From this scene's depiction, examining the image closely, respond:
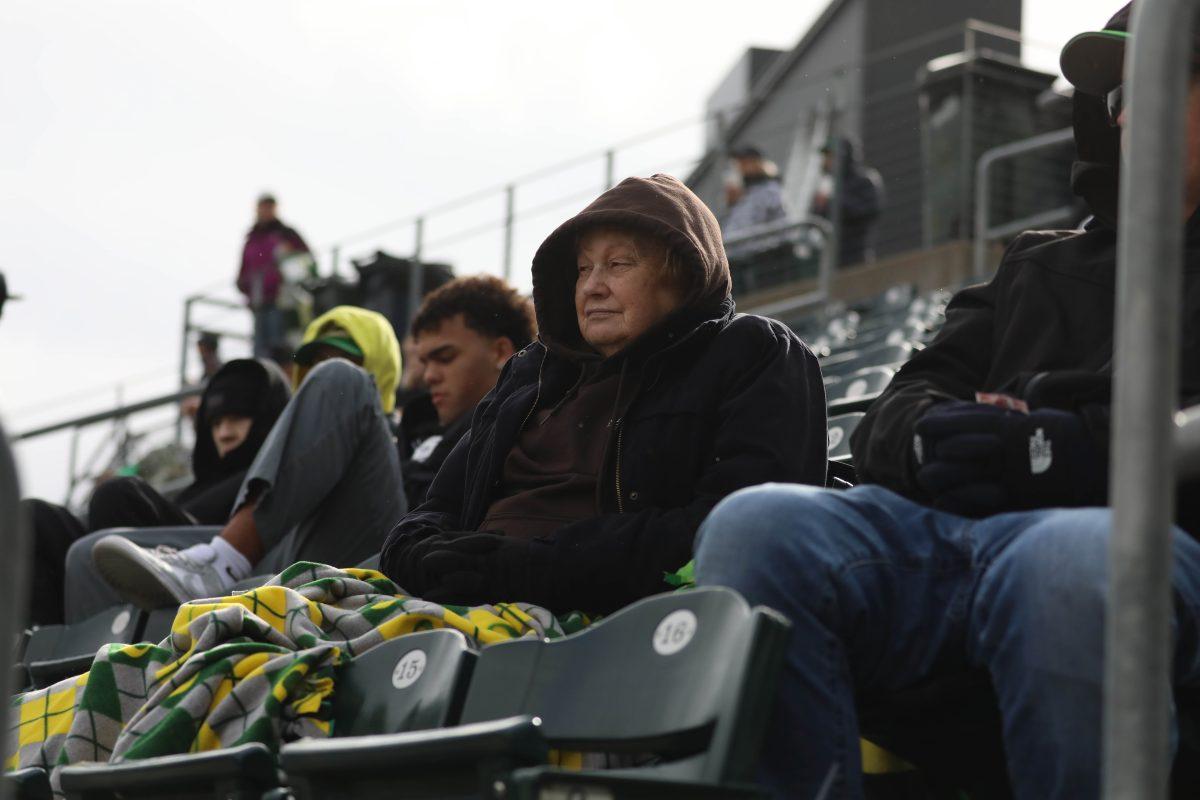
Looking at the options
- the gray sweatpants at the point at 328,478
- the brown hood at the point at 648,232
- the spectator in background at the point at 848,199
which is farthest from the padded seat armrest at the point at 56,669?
the spectator in background at the point at 848,199

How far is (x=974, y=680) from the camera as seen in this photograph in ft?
8.05

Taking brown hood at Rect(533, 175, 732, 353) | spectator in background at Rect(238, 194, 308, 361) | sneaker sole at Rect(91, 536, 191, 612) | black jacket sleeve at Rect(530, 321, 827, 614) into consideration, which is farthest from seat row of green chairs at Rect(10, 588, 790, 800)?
spectator in background at Rect(238, 194, 308, 361)

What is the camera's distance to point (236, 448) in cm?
571

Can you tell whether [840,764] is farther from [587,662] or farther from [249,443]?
[249,443]

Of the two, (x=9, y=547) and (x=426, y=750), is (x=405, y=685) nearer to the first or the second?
(x=426, y=750)

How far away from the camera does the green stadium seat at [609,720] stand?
2.07m

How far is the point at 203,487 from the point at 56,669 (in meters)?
1.92

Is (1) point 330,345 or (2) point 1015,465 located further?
(1) point 330,345

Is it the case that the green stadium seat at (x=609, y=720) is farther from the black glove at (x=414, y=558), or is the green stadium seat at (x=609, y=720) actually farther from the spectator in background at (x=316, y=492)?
the spectator in background at (x=316, y=492)

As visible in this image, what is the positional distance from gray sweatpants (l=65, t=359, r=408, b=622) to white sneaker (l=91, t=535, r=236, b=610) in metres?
0.18

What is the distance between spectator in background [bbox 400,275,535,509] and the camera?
496 cm

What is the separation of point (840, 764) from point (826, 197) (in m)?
9.43

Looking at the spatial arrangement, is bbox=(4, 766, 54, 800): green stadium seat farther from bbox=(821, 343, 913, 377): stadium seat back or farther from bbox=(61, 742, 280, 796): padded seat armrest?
bbox=(821, 343, 913, 377): stadium seat back

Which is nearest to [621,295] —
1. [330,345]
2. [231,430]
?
[330,345]
